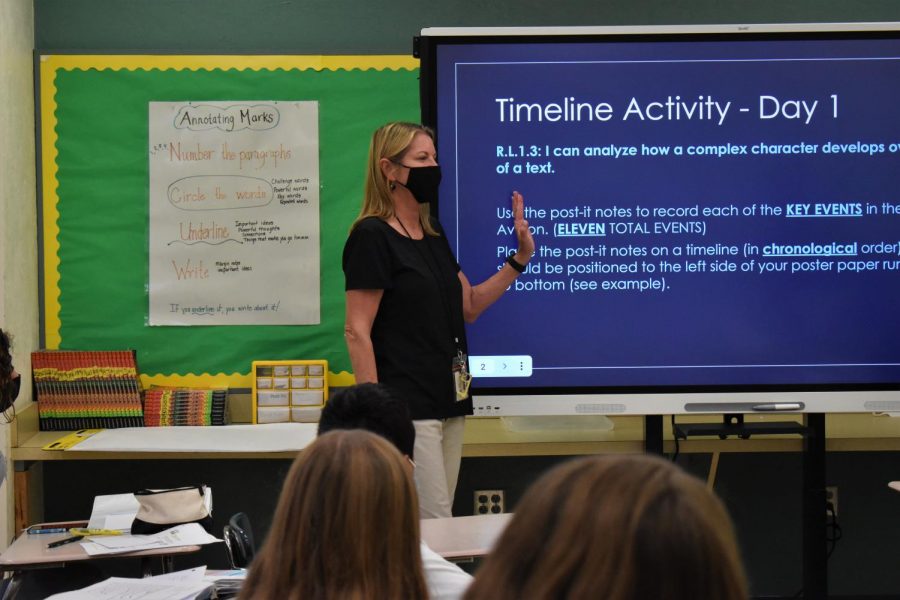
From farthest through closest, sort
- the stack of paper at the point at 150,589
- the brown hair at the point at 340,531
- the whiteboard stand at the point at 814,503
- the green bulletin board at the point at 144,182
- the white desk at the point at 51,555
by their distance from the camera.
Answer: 1. the green bulletin board at the point at 144,182
2. the whiteboard stand at the point at 814,503
3. the white desk at the point at 51,555
4. the stack of paper at the point at 150,589
5. the brown hair at the point at 340,531

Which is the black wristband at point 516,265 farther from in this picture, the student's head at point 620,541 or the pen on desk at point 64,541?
the student's head at point 620,541

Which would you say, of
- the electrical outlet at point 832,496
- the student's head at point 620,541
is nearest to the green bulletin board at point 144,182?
the electrical outlet at point 832,496

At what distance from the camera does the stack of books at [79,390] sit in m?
4.11

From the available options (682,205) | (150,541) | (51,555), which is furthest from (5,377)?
(682,205)

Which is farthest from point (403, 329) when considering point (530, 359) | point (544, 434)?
point (544, 434)

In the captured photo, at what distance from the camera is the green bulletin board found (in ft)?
13.9

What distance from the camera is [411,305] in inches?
110

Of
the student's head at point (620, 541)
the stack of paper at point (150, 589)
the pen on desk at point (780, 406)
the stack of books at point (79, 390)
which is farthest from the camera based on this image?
the stack of books at point (79, 390)

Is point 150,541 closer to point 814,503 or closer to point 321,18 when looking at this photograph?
point 814,503

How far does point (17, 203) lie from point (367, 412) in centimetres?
257

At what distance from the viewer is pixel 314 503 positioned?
4.18 ft

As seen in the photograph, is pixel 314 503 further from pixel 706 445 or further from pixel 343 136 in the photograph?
pixel 343 136

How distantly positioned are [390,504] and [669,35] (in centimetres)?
252

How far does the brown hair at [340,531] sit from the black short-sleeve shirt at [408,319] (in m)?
1.46
